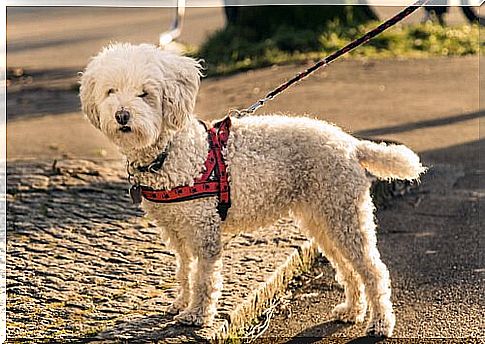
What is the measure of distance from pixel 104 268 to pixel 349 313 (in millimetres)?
1365

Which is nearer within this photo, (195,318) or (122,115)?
(122,115)

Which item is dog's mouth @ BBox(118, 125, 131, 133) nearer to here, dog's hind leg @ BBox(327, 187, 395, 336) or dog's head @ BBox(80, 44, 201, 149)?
dog's head @ BBox(80, 44, 201, 149)

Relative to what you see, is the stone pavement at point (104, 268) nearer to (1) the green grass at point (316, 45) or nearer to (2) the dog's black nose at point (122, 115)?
(2) the dog's black nose at point (122, 115)

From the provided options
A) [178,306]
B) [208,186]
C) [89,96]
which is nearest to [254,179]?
[208,186]

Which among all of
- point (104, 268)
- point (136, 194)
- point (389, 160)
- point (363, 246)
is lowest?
point (104, 268)

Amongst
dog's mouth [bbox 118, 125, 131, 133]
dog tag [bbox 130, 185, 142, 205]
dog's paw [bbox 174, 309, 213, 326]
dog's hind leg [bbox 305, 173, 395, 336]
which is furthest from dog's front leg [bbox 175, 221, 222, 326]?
dog's mouth [bbox 118, 125, 131, 133]

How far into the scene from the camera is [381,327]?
16.6 ft

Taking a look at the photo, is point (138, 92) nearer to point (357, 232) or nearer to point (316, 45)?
point (357, 232)

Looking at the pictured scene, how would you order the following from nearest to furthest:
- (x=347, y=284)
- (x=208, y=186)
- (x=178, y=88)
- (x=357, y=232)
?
(x=178, y=88) < (x=208, y=186) < (x=357, y=232) < (x=347, y=284)

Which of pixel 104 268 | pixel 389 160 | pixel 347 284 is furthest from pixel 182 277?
pixel 389 160

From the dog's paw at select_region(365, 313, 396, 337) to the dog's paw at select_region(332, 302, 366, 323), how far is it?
19 centimetres

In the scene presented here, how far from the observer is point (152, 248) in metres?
6.06

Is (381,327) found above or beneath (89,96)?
beneath

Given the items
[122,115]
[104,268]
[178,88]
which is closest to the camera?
[122,115]
